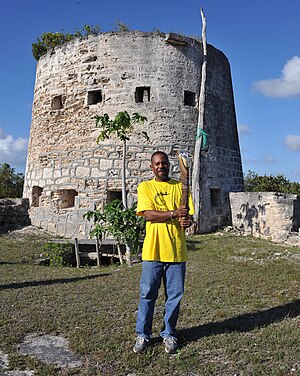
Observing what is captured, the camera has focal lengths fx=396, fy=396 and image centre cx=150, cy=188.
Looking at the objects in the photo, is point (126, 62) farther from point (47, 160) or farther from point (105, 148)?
point (47, 160)

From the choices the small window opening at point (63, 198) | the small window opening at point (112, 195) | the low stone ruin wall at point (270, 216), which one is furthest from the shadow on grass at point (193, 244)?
the small window opening at point (63, 198)

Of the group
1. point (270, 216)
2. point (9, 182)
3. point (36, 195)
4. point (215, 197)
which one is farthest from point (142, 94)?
point (9, 182)

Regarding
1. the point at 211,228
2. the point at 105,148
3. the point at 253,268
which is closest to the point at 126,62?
the point at 105,148

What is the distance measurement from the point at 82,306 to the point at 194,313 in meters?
1.41

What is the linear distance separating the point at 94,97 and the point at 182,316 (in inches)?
382

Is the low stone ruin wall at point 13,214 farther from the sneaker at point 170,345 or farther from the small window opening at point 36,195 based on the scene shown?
the sneaker at point 170,345

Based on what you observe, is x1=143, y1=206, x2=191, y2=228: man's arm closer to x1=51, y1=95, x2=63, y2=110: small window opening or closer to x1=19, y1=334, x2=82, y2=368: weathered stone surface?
x1=19, y1=334, x2=82, y2=368: weathered stone surface

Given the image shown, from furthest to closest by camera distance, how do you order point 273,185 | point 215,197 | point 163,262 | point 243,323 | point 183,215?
point 273,185 → point 215,197 → point 243,323 → point 163,262 → point 183,215

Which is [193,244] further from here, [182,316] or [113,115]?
[182,316]

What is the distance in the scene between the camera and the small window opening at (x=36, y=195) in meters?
13.2

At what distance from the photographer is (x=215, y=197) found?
43.2 feet

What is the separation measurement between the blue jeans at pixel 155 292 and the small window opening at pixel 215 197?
9.63 m

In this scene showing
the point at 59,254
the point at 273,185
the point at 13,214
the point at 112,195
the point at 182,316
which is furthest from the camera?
the point at 273,185

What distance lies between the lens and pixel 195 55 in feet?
42.4
